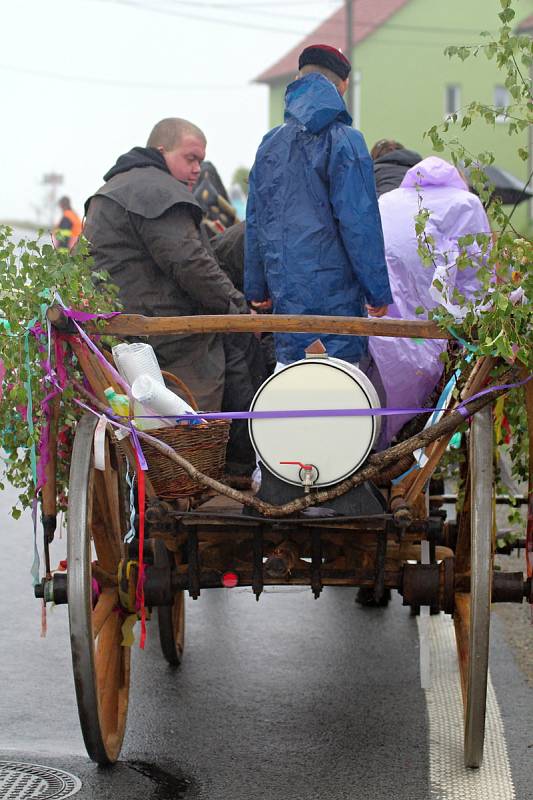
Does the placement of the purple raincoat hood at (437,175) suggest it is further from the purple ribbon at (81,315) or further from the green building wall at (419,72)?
the green building wall at (419,72)

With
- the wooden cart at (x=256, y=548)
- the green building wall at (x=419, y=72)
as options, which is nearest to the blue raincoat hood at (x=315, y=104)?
the wooden cart at (x=256, y=548)

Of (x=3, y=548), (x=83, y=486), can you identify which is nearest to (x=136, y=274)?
(x=83, y=486)

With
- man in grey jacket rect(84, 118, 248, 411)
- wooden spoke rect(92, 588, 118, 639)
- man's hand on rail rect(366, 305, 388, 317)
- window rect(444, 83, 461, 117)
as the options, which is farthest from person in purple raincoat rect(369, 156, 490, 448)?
window rect(444, 83, 461, 117)

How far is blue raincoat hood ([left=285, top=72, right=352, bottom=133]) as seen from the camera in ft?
17.7

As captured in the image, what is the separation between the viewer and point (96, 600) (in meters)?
4.77

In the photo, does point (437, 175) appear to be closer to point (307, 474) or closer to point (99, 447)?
point (307, 474)

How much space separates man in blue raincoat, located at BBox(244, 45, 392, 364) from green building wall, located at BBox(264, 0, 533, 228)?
49088 millimetres

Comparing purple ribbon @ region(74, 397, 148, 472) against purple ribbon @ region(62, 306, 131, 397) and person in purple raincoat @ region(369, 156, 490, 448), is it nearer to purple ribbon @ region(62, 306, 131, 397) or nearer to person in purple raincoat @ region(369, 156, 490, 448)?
purple ribbon @ region(62, 306, 131, 397)

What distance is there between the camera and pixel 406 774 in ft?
15.1

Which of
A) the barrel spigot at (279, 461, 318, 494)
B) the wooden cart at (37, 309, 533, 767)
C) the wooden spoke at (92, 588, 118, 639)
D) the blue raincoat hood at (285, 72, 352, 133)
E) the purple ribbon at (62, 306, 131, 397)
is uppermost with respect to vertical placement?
the blue raincoat hood at (285, 72, 352, 133)

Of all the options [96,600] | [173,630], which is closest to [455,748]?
[96,600]

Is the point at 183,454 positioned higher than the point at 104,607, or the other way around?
the point at 183,454

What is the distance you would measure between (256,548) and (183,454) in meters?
0.38

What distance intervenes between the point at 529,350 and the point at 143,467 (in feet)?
4.04
